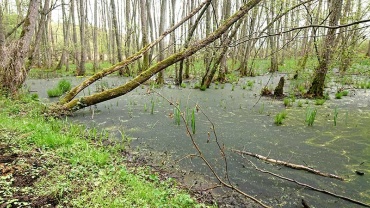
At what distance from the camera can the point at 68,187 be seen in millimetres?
2529

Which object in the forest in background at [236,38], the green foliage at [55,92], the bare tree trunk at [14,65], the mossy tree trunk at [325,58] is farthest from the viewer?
the green foliage at [55,92]

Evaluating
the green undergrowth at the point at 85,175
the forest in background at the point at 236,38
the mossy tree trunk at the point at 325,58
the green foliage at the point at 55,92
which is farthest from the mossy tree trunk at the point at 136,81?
the mossy tree trunk at the point at 325,58

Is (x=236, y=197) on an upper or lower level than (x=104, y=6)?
lower

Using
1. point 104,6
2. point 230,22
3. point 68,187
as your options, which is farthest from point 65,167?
point 104,6

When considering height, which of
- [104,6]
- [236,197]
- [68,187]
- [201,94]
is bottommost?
[236,197]

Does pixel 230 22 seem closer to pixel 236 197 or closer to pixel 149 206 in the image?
pixel 236 197

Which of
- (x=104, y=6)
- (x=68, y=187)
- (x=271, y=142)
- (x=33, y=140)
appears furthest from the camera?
(x=104, y=6)

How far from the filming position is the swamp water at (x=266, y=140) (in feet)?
9.87

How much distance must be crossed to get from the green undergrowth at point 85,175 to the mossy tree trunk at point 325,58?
5.42 metres

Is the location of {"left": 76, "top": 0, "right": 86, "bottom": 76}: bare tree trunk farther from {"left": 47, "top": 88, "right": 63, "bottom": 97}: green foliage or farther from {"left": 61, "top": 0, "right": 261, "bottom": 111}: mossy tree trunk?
{"left": 61, "top": 0, "right": 261, "bottom": 111}: mossy tree trunk

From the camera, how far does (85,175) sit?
9.54 ft

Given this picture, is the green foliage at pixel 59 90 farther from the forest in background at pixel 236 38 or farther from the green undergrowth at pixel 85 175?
the green undergrowth at pixel 85 175

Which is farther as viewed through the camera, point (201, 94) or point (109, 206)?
point (201, 94)

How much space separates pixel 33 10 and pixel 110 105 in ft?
11.1
